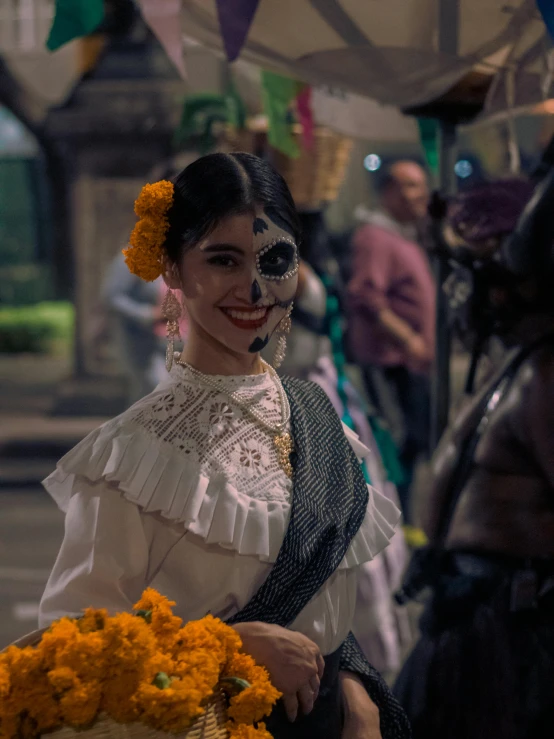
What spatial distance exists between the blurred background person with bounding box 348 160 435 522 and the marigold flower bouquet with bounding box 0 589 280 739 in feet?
14.6

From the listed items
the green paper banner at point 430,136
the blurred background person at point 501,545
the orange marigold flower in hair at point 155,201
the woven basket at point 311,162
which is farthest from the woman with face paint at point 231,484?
the woven basket at point 311,162

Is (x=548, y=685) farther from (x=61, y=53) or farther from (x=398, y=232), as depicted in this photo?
(x=61, y=53)

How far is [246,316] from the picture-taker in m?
1.91

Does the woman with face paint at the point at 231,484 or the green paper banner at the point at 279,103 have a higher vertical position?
the green paper banner at the point at 279,103

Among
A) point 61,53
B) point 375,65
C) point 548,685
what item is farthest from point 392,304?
point 61,53

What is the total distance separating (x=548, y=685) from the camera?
255 centimetres

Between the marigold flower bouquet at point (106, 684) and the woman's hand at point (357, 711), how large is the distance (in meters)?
0.40

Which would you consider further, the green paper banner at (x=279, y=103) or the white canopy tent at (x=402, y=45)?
the green paper banner at (x=279, y=103)

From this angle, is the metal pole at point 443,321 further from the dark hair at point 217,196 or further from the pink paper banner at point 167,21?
the dark hair at point 217,196

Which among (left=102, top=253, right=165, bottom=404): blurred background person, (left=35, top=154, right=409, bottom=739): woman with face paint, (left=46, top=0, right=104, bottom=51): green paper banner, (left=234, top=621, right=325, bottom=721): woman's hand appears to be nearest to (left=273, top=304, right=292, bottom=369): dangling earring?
(left=35, top=154, right=409, bottom=739): woman with face paint

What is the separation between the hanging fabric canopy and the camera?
2.65 m

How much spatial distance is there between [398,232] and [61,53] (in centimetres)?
609

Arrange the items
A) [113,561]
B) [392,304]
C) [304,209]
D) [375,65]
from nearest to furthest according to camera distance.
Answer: [113,561] < [375,65] < [304,209] < [392,304]

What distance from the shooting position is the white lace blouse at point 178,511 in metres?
1.78
